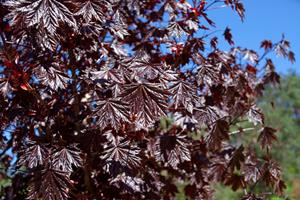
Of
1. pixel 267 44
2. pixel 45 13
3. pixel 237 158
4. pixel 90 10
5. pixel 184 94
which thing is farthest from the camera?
pixel 267 44

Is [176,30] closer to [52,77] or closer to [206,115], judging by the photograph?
[206,115]

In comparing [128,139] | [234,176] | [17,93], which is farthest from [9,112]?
[234,176]

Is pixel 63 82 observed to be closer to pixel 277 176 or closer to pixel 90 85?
pixel 90 85

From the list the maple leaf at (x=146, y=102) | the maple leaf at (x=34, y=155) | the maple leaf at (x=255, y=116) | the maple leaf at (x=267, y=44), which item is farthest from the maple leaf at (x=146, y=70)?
the maple leaf at (x=267, y=44)

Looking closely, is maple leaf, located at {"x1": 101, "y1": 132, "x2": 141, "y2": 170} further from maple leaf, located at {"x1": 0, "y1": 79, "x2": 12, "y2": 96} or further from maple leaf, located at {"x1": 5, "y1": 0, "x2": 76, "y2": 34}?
maple leaf, located at {"x1": 5, "y1": 0, "x2": 76, "y2": 34}

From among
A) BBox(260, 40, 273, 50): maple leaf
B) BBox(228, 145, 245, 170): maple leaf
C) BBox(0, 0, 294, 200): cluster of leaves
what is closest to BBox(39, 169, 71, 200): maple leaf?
BBox(0, 0, 294, 200): cluster of leaves

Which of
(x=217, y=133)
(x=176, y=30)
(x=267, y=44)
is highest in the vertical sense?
(x=267, y=44)

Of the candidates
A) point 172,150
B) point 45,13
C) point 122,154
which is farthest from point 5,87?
point 172,150

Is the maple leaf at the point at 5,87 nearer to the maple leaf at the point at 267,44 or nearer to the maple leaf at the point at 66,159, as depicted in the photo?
the maple leaf at the point at 66,159
